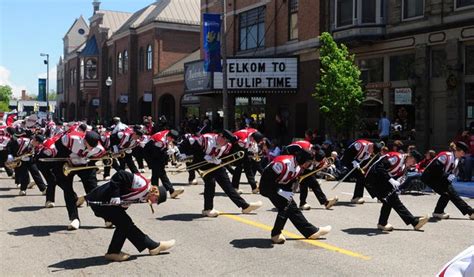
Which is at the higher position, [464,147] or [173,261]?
[464,147]

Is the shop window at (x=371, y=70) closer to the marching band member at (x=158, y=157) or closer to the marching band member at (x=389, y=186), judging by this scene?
the marching band member at (x=158, y=157)

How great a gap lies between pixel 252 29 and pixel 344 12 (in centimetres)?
825

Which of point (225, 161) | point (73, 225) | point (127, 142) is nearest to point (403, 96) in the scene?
point (127, 142)

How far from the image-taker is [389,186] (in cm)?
1022

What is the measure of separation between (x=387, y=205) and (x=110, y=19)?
175 ft

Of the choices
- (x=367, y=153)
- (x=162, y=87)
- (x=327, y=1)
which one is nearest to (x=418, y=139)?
(x=327, y=1)

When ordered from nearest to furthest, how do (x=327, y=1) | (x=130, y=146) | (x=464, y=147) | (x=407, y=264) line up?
(x=407, y=264)
(x=464, y=147)
(x=130, y=146)
(x=327, y=1)

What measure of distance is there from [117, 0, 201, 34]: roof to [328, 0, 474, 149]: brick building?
23.0 metres

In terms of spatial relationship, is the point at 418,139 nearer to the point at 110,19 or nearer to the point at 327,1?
the point at 327,1

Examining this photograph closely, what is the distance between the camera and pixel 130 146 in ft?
56.4

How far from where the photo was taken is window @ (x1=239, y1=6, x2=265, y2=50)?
32.2 m

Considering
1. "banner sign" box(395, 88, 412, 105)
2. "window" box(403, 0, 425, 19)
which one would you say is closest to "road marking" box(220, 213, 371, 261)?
"banner sign" box(395, 88, 412, 105)

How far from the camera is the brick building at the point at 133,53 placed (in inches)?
1839

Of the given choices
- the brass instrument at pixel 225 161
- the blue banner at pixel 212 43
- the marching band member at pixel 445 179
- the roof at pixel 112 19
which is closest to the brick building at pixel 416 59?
the blue banner at pixel 212 43
